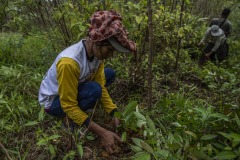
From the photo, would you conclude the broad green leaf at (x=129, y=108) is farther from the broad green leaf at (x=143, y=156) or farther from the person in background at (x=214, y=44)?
the person in background at (x=214, y=44)

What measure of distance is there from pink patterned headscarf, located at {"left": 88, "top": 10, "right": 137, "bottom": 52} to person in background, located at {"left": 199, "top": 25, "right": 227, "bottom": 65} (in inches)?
123

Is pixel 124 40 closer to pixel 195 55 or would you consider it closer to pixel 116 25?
pixel 116 25

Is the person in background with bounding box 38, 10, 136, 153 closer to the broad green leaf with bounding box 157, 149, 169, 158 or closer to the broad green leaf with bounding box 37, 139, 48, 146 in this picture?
the broad green leaf with bounding box 37, 139, 48, 146

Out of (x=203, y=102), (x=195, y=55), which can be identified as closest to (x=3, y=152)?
(x=203, y=102)

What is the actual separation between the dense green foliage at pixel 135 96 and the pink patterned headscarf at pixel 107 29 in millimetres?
412

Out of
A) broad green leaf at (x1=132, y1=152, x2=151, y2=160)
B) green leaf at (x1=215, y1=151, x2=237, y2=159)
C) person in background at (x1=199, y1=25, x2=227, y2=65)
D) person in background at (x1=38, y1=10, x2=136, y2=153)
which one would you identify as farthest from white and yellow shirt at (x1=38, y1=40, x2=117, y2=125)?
person in background at (x1=199, y1=25, x2=227, y2=65)

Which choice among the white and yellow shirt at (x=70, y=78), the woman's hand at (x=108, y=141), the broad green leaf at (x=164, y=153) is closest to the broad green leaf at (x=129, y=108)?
the woman's hand at (x=108, y=141)

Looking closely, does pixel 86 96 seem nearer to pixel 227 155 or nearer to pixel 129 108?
pixel 129 108

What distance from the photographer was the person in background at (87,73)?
5.42 ft

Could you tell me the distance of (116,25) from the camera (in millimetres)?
1642

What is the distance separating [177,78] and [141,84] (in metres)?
0.56

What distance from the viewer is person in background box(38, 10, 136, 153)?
165cm

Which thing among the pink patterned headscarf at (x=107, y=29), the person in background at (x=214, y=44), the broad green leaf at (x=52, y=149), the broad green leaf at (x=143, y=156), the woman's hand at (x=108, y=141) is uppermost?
the pink patterned headscarf at (x=107, y=29)

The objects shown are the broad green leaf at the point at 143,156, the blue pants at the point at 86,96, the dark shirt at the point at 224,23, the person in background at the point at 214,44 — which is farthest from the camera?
the dark shirt at the point at 224,23
